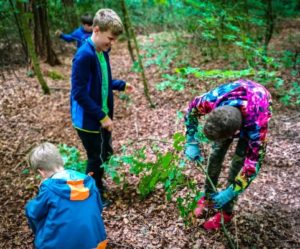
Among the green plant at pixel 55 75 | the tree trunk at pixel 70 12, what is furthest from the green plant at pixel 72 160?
the tree trunk at pixel 70 12

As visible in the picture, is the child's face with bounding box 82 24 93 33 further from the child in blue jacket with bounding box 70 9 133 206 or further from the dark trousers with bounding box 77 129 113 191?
the dark trousers with bounding box 77 129 113 191

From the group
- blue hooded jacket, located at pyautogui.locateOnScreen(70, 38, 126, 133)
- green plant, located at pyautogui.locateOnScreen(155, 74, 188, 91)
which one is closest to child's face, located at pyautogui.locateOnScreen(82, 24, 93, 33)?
green plant, located at pyautogui.locateOnScreen(155, 74, 188, 91)

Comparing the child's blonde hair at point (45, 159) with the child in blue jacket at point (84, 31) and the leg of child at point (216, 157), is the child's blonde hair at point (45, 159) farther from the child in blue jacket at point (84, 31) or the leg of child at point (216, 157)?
the child in blue jacket at point (84, 31)

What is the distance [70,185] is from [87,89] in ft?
3.92

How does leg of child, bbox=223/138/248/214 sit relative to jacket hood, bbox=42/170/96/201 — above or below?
below

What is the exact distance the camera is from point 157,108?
630 cm

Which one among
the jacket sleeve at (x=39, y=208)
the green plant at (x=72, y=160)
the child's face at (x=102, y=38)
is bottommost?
the green plant at (x=72, y=160)

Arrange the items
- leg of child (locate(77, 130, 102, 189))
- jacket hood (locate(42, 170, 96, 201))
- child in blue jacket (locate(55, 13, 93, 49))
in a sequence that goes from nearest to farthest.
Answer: jacket hood (locate(42, 170, 96, 201))
leg of child (locate(77, 130, 102, 189))
child in blue jacket (locate(55, 13, 93, 49))

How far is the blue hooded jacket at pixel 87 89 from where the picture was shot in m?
2.98

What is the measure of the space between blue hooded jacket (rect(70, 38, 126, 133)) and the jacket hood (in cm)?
91

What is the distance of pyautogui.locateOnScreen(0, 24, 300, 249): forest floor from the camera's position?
3.32 m

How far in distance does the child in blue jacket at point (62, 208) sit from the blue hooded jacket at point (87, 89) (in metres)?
0.80

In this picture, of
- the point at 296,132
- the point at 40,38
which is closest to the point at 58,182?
the point at 296,132

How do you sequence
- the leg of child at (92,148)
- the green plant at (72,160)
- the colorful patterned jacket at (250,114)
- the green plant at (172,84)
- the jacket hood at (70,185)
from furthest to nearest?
1. the green plant at (172,84)
2. the green plant at (72,160)
3. the leg of child at (92,148)
4. the colorful patterned jacket at (250,114)
5. the jacket hood at (70,185)
